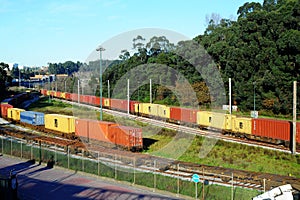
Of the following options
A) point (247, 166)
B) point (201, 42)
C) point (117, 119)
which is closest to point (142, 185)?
point (247, 166)

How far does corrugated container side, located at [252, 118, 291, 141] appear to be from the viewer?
26.9 meters

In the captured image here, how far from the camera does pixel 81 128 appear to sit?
30.5 m

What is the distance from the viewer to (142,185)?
18125mm

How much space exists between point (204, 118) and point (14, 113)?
81.3 feet

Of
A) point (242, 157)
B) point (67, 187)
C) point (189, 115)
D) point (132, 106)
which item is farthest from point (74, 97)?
point (67, 187)

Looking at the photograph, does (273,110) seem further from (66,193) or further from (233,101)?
(66,193)

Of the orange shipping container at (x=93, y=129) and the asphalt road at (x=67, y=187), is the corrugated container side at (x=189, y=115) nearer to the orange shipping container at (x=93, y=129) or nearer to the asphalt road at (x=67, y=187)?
the orange shipping container at (x=93, y=129)

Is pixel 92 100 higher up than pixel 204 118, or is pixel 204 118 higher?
pixel 92 100

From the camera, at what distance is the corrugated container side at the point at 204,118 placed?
34406mm

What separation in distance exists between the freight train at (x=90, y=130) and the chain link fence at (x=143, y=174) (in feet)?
8.17

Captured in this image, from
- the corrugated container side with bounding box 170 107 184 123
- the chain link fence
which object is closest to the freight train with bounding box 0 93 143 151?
the chain link fence

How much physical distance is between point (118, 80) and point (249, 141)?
40969mm

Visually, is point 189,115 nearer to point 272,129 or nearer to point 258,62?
point 272,129

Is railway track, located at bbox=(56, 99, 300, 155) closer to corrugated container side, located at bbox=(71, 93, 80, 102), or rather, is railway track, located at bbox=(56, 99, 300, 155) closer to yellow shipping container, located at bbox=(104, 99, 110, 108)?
yellow shipping container, located at bbox=(104, 99, 110, 108)
